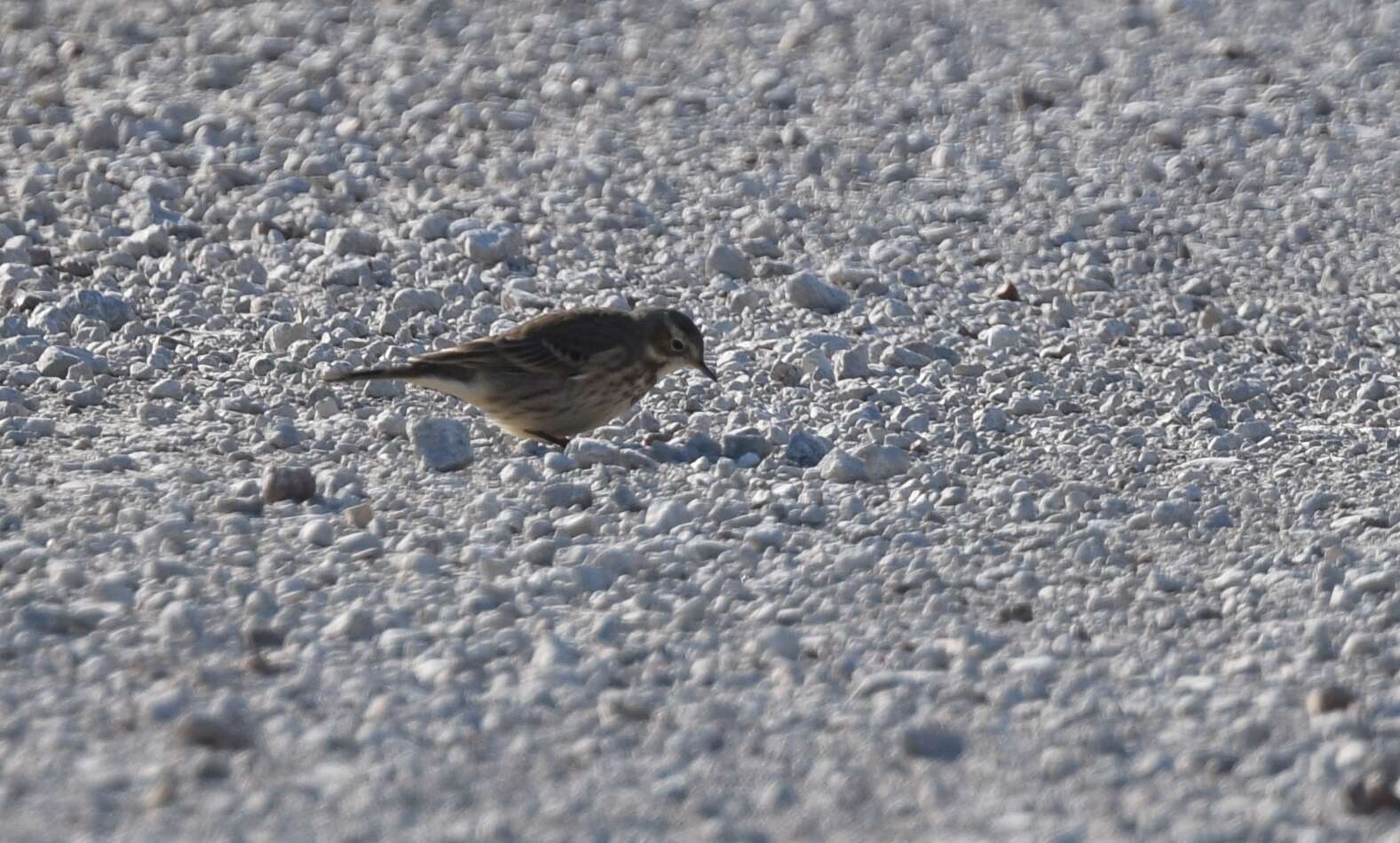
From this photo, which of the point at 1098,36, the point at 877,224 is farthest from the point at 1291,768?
the point at 1098,36

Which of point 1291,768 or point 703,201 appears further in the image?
point 703,201

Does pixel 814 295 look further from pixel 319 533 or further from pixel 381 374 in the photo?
pixel 319 533

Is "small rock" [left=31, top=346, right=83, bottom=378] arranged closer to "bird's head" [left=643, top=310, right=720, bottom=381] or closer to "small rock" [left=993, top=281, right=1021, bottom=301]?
"bird's head" [left=643, top=310, right=720, bottom=381]

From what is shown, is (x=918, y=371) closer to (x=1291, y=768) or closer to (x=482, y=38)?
(x=1291, y=768)

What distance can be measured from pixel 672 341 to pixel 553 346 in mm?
504

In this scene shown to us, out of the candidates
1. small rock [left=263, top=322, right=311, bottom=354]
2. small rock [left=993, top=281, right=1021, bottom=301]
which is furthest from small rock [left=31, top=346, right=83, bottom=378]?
small rock [left=993, top=281, right=1021, bottom=301]

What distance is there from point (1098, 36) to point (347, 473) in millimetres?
8339

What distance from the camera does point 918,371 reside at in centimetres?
971

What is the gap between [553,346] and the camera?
888 cm

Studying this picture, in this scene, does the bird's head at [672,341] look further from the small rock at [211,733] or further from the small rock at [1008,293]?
the small rock at [211,733]

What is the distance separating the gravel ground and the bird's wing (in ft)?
1.13

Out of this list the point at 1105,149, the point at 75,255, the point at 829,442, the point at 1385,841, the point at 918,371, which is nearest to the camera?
the point at 1385,841

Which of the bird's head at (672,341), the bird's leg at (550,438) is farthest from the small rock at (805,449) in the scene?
the bird's leg at (550,438)

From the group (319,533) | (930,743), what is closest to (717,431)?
(319,533)
